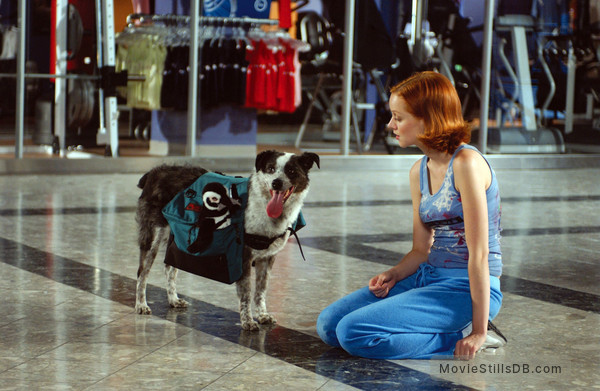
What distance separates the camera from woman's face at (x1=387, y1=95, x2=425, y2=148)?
3.80 m

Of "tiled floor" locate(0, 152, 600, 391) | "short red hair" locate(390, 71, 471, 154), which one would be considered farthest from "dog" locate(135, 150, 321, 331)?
"short red hair" locate(390, 71, 471, 154)

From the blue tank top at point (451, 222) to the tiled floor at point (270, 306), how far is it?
0.41 m

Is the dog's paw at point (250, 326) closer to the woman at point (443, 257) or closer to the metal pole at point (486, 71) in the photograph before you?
the woman at point (443, 257)

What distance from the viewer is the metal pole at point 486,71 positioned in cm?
1259

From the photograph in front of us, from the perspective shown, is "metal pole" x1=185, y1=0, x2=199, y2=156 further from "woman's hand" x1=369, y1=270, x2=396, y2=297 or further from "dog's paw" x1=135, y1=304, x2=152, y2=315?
"woman's hand" x1=369, y1=270, x2=396, y2=297

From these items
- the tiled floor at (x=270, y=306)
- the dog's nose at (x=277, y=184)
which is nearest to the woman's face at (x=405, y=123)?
the dog's nose at (x=277, y=184)

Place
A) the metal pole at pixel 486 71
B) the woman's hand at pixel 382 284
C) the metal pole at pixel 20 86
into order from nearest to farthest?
1. the woman's hand at pixel 382 284
2. the metal pole at pixel 20 86
3. the metal pole at pixel 486 71

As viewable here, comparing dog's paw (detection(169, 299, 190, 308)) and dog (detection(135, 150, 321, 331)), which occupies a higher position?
dog (detection(135, 150, 321, 331))

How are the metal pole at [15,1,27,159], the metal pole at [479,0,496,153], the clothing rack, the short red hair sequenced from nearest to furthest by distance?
the short red hair
the metal pole at [15,1,27,159]
the clothing rack
the metal pole at [479,0,496,153]

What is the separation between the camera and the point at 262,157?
418cm

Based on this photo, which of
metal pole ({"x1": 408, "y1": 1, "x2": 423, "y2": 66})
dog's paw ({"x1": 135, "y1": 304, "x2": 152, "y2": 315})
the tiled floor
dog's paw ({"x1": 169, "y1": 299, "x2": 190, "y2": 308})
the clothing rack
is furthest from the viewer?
metal pole ({"x1": 408, "y1": 1, "x2": 423, "y2": 66})

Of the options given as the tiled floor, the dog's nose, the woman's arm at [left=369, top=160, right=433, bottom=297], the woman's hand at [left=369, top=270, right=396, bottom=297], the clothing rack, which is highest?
the clothing rack

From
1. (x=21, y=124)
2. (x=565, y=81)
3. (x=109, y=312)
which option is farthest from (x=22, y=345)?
(x=565, y=81)

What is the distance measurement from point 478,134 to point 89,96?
5173 millimetres
